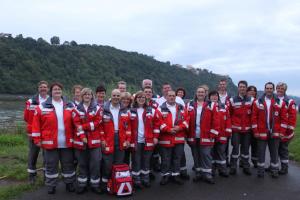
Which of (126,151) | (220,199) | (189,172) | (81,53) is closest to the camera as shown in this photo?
(220,199)

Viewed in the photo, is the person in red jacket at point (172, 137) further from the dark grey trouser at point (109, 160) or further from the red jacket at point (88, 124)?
the red jacket at point (88, 124)

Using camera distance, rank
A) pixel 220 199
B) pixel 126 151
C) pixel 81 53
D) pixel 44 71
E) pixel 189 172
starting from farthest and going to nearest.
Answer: pixel 81 53, pixel 44 71, pixel 189 172, pixel 126 151, pixel 220 199

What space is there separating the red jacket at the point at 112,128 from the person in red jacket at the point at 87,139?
5.3 inches

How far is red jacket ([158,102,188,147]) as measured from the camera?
23.8 ft

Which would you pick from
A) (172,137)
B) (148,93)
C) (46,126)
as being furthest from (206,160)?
(46,126)

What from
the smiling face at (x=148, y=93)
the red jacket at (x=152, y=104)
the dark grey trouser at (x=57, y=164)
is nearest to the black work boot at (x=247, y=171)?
the red jacket at (x=152, y=104)

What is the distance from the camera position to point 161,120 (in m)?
7.23

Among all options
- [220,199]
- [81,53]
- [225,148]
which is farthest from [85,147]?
[81,53]

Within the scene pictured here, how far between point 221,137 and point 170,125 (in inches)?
49.5

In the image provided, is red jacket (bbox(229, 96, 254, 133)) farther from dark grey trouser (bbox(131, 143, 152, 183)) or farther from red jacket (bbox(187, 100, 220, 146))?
dark grey trouser (bbox(131, 143, 152, 183))

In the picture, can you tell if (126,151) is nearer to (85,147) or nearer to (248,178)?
(85,147)

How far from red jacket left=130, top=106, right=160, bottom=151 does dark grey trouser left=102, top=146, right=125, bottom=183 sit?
12.0 inches

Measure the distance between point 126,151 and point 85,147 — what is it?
95 cm

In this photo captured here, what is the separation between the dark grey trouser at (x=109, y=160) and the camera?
22.3 ft
